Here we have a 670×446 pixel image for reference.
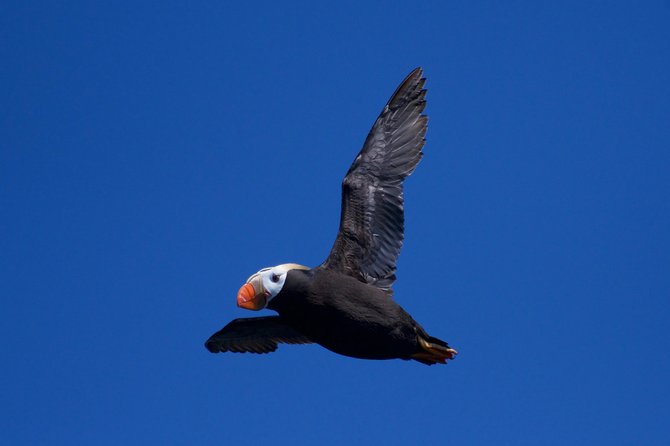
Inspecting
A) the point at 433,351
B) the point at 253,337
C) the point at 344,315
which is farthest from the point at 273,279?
the point at 253,337

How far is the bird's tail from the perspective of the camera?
9.55 meters

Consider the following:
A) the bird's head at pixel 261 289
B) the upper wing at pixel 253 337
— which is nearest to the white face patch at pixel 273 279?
the bird's head at pixel 261 289

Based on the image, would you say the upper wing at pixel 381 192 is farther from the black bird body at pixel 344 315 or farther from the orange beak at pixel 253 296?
the orange beak at pixel 253 296

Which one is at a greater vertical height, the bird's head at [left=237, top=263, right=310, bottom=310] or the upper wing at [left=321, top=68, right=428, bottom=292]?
the upper wing at [left=321, top=68, right=428, bottom=292]

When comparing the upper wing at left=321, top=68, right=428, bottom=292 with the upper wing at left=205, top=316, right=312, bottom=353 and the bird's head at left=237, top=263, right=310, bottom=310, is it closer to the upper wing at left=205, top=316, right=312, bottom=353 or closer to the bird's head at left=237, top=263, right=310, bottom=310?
the bird's head at left=237, top=263, right=310, bottom=310

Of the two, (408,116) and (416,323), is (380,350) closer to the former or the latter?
(416,323)

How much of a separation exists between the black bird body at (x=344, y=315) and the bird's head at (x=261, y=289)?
0.06 metres

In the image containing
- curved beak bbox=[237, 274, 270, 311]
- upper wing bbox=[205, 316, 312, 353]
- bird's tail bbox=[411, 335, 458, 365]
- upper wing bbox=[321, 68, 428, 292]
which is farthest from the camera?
upper wing bbox=[205, 316, 312, 353]

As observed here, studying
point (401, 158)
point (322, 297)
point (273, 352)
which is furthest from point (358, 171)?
point (273, 352)

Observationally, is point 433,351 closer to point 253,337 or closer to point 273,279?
point 273,279

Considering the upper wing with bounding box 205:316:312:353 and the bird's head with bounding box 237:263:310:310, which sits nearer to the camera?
the bird's head with bounding box 237:263:310:310

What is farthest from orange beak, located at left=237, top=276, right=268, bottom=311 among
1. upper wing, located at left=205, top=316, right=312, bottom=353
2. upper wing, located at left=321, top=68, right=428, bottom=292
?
upper wing, located at left=205, top=316, right=312, bottom=353

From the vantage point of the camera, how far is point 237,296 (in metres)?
9.07

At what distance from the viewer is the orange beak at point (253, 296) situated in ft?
29.6
